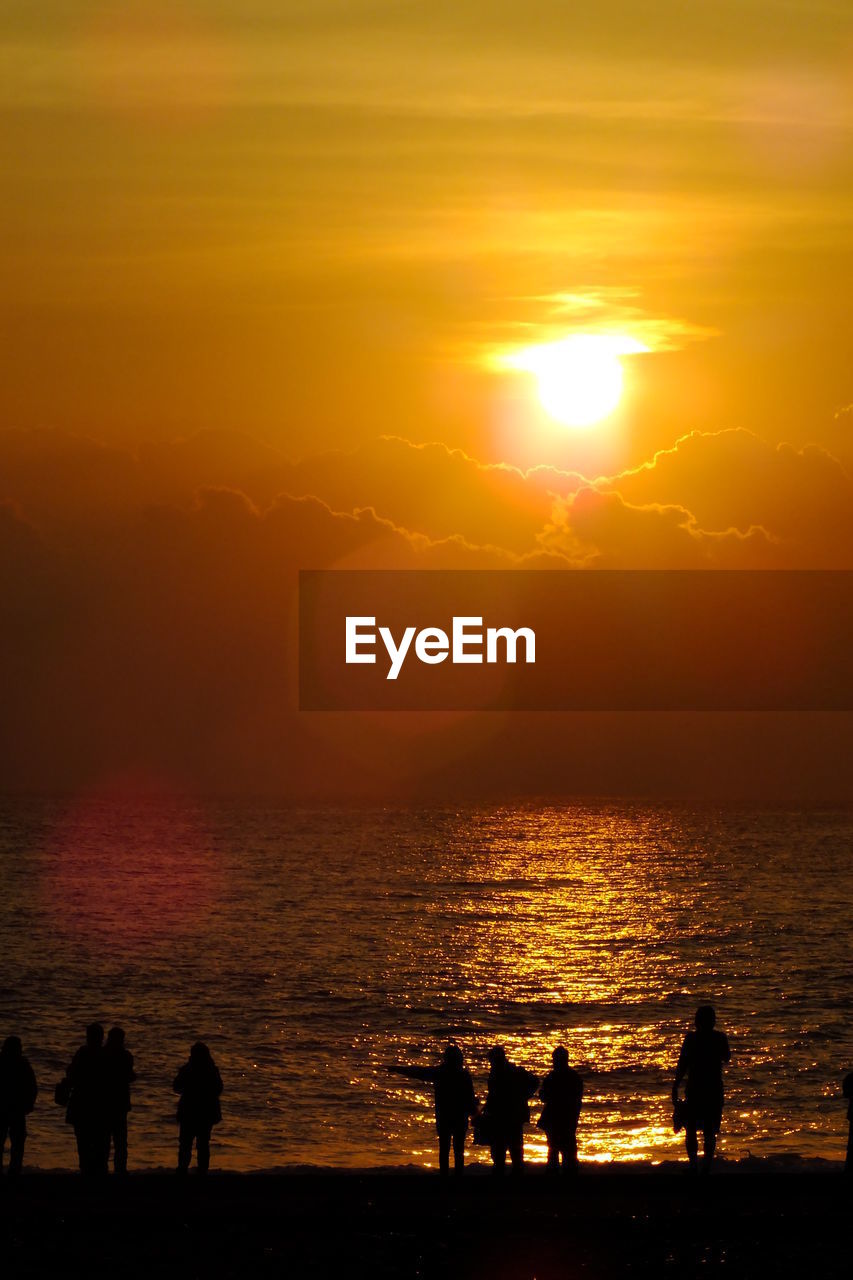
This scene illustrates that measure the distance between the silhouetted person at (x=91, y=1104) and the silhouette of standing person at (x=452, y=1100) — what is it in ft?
12.1

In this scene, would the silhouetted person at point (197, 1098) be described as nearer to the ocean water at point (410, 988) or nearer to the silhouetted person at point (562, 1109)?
the silhouetted person at point (562, 1109)

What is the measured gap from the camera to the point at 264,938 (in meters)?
82.2

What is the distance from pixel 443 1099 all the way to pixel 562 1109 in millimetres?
1471

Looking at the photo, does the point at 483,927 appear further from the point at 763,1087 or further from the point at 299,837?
the point at 299,837

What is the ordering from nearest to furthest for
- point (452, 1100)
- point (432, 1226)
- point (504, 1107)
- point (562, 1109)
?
point (432, 1226), point (562, 1109), point (452, 1100), point (504, 1107)

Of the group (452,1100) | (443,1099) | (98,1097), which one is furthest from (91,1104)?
(452,1100)

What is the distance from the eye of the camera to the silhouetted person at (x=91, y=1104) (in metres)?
19.3

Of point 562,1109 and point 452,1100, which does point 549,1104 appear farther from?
point 452,1100

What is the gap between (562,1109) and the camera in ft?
66.1

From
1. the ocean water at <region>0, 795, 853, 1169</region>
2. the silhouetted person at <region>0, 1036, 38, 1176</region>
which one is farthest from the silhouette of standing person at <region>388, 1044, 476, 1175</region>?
the ocean water at <region>0, 795, 853, 1169</region>

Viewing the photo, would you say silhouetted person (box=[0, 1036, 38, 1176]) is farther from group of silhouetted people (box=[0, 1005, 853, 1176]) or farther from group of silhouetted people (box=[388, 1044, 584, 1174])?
group of silhouetted people (box=[388, 1044, 584, 1174])

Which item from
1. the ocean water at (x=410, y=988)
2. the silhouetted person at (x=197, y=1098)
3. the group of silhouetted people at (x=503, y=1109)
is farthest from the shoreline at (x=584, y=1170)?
the ocean water at (x=410, y=988)

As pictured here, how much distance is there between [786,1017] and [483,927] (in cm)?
3982

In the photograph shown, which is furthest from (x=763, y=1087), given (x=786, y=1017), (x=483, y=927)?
(x=483, y=927)
